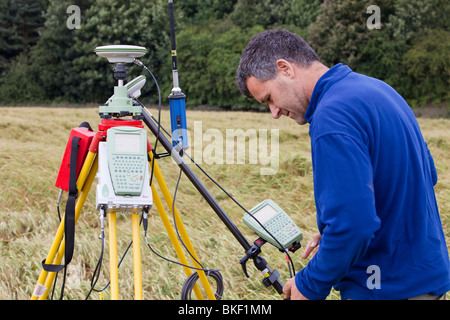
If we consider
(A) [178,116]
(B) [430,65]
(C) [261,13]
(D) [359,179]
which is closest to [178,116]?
(A) [178,116]

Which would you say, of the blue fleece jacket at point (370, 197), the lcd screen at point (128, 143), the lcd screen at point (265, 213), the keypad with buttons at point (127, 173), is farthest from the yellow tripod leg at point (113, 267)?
the blue fleece jacket at point (370, 197)

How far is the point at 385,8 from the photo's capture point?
28.0m

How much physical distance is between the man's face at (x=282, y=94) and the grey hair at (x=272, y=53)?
0.08 ft

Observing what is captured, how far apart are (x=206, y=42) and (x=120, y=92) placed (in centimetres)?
3269

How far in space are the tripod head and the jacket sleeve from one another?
1120mm

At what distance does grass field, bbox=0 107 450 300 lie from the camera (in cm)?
390

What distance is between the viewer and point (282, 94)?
71.4 inches

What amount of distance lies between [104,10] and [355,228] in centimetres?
3325

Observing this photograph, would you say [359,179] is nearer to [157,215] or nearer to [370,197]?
[370,197]

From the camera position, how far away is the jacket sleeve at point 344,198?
1.48 meters

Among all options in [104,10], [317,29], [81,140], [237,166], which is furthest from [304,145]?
[104,10]
